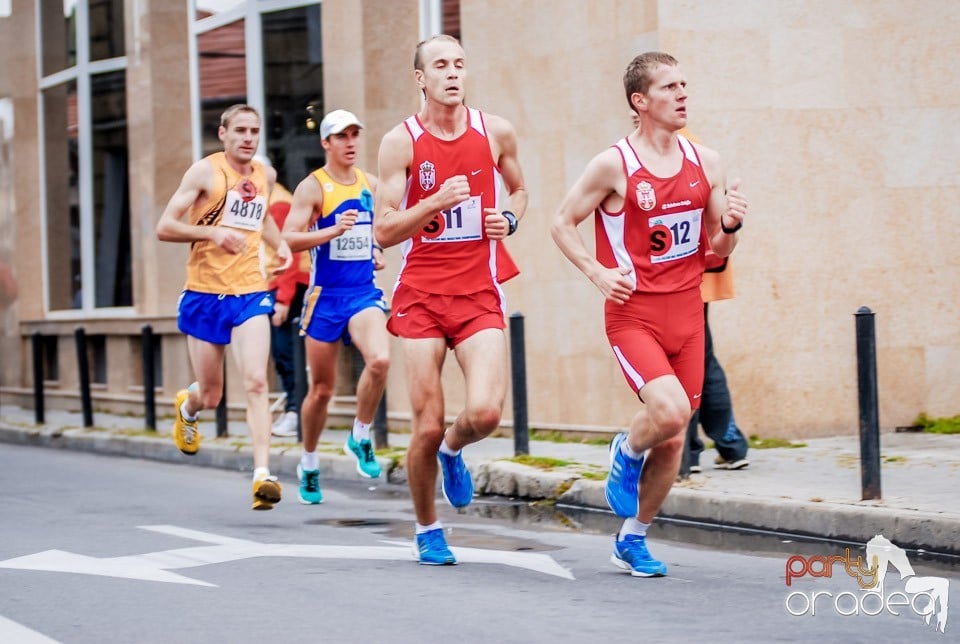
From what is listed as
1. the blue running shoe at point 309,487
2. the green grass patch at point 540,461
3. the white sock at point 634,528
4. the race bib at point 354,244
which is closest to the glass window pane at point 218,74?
the green grass patch at point 540,461

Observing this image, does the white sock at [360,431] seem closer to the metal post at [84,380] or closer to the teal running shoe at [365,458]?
the teal running shoe at [365,458]

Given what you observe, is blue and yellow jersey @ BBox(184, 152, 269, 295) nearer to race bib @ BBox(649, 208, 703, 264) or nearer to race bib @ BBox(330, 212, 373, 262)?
race bib @ BBox(330, 212, 373, 262)

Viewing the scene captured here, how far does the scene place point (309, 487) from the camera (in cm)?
973

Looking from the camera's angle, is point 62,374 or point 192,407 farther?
point 62,374

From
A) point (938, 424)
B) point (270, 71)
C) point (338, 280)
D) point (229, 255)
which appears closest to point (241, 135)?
point (229, 255)

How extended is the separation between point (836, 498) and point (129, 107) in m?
12.3

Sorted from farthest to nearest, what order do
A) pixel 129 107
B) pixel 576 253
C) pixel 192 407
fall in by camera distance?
pixel 129 107 < pixel 192 407 < pixel 576 253

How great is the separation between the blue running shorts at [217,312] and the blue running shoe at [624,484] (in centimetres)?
313

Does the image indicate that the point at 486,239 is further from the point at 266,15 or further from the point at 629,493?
the point at 266,15

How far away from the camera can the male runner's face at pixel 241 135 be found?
9.30 metres

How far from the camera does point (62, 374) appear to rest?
20719 millimetres

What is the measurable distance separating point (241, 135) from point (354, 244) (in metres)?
0.90

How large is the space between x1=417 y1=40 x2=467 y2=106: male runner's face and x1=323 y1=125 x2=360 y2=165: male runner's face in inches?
104

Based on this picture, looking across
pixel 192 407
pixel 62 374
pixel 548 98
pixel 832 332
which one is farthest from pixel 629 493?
pixel 62 374
